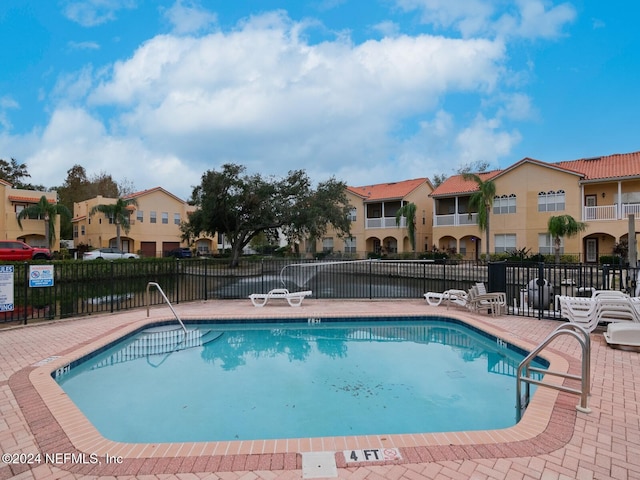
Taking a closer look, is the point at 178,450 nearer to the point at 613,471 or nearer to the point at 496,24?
the point at 613,471

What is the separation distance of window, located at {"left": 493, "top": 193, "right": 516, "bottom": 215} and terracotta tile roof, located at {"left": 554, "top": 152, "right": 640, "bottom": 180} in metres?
4.20

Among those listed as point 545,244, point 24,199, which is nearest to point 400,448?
point 545,244

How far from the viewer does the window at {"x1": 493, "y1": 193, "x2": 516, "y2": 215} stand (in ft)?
95.6

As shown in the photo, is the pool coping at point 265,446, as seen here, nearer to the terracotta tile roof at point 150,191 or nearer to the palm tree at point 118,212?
the palm tree at point 118,212

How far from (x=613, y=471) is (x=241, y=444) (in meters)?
3.06

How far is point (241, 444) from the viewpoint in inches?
137

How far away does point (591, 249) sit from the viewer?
26609 millimetres

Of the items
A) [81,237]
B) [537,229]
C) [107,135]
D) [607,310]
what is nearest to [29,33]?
[107,135]

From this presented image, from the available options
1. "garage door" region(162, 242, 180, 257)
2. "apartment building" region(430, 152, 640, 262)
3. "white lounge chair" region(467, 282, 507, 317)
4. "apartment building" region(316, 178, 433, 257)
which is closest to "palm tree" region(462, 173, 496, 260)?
"apartment building" region(430, 152, 640, 262)

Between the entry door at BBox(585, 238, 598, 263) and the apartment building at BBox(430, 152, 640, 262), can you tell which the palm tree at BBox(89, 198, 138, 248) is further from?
the entry door at BBox(585, 238, 598, 263)

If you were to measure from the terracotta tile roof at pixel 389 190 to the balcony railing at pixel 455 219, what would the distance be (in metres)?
4.80

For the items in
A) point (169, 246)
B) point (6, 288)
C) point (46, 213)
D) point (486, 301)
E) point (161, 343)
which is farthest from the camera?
point (169, 246)

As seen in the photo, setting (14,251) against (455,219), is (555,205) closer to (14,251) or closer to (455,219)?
(455,219)

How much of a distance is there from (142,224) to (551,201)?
4013 cm
